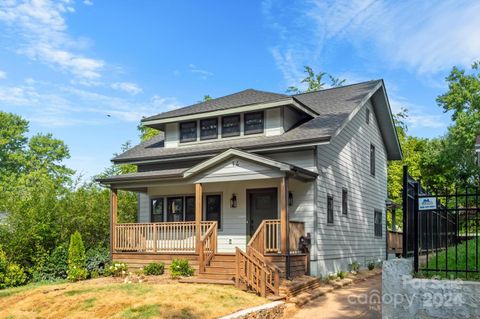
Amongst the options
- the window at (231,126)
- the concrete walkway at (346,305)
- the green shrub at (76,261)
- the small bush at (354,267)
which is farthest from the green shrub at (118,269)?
the small bush at (354,267)

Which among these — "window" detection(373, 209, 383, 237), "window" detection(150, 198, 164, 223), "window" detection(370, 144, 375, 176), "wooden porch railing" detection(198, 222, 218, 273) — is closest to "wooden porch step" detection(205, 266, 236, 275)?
"wooden porch railing" detection(198, 222, 218, 273)

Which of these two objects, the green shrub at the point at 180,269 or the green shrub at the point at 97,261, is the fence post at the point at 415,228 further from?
the green shrub at the point at 97,261

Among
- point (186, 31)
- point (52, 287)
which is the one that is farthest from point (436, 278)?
point (186, 31)

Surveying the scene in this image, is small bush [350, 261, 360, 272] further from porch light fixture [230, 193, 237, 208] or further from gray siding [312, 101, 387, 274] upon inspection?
porch light fixture [230, 193, 237, 208]

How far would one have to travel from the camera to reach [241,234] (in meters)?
16.1

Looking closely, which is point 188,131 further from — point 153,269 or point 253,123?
point 153,269

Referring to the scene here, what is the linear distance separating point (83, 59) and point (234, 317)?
14343 millimetres

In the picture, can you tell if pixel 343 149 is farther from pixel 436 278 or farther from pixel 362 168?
pixel 436 278

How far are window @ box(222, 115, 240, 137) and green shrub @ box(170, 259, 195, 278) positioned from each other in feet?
16.9

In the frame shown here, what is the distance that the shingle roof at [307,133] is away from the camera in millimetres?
15211

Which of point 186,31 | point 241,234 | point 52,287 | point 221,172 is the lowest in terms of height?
point 52,287

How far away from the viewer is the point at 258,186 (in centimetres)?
1598

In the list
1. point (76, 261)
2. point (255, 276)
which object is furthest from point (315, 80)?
point (255, 276)

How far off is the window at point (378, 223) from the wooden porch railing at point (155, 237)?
866 cm
